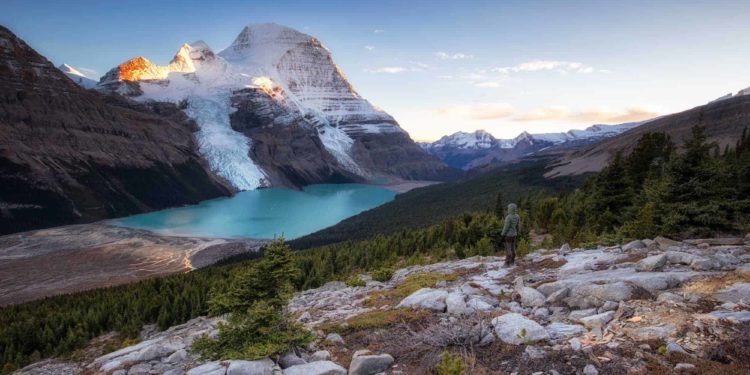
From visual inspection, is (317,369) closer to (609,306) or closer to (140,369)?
(140,369)

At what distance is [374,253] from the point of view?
157ft

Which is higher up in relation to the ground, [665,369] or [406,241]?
[665,369]

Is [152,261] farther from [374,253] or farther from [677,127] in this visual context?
[677,127]

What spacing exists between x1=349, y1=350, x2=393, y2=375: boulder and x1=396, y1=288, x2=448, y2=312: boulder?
3.82m

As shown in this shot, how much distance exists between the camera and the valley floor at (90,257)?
7225 cm

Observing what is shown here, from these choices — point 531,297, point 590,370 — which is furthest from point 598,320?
point 531,297

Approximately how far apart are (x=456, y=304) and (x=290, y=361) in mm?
5032

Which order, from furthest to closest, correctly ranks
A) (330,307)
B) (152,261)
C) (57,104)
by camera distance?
(57,104)
(152,261)
(330,307)

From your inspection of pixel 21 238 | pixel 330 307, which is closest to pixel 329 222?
pixel 21 238

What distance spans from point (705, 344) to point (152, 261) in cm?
10089

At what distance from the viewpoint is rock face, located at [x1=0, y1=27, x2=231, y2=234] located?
422 feet

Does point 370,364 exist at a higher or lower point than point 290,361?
higher

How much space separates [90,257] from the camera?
9125 centimetres

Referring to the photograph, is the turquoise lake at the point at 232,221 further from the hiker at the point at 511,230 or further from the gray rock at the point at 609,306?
the gray rock at the point at 609,306
